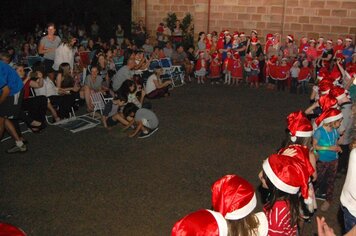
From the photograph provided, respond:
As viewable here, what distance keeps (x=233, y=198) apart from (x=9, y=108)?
5953 mm

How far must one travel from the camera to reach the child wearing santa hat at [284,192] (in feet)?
11.3

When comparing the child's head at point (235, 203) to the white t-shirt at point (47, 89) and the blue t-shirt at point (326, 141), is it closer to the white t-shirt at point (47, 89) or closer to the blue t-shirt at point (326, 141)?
the blue t-shirt at point (326, 141)

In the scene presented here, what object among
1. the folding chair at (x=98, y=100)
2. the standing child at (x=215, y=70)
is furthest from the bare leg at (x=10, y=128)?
the standing child at (x=215, y=70)

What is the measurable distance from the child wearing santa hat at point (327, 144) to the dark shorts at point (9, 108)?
526 centimetres

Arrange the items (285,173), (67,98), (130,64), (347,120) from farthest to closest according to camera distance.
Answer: (130,64)
(67,98)
(347,120)
(285,173)

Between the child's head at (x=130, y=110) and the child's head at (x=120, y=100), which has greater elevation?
the child's head at (x=120, y=100)

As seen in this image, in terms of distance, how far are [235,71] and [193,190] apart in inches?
343

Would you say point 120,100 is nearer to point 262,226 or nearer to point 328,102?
point 328,102

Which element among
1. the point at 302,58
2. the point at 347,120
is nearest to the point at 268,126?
the point at 347,120

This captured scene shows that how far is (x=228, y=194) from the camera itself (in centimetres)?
290

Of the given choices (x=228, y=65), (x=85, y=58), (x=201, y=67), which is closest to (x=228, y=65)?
(x=228, y=65)

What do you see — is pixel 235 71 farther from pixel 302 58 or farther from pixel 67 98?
pixel 67 98

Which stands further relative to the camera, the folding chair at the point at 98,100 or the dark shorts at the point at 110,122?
the folding chair at the point at 98,100

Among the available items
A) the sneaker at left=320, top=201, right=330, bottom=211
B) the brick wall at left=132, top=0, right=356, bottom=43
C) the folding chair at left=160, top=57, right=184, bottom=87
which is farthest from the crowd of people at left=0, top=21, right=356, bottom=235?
the brick wall at left=132, top=0, right=356, bottom=43
